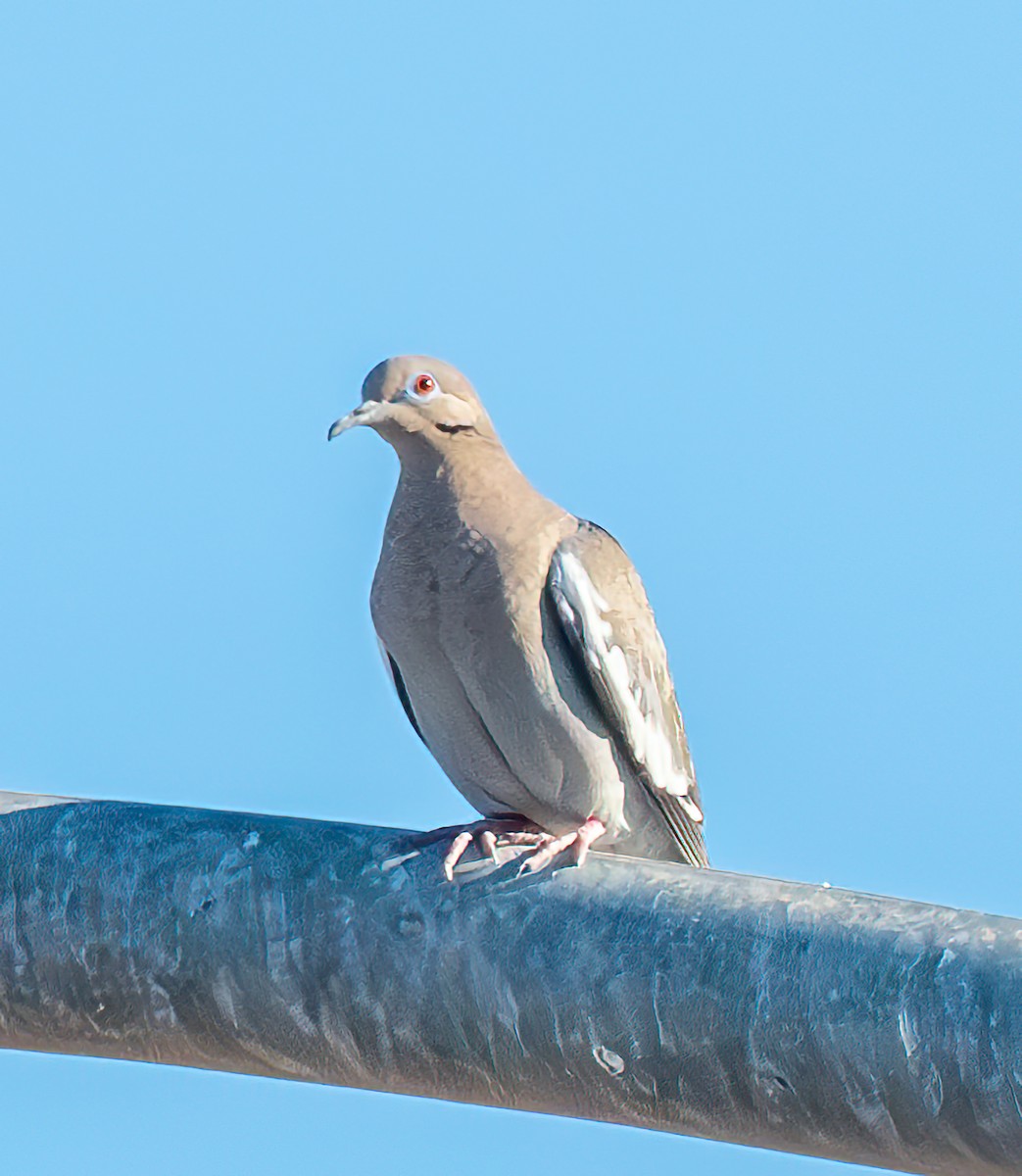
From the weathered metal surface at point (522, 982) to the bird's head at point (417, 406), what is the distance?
5.14 ft

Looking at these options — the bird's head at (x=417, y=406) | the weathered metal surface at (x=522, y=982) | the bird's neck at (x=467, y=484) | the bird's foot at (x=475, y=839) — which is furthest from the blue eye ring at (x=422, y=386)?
the weathered metal surface at (x=522, y=982)

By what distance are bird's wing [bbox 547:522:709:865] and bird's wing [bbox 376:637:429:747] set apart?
61 centimetres

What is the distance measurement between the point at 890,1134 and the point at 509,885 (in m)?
0.86

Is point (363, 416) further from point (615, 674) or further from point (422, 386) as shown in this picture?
point (615, 674)

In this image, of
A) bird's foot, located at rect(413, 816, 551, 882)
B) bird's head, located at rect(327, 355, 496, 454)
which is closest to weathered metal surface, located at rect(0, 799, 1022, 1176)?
bird's foot, located at rect(413, 816, 551, 882)

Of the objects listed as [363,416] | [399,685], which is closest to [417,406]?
[363,416]

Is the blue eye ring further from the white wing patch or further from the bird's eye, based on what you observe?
the white wing patch

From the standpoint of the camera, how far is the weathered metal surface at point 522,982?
9.30ft

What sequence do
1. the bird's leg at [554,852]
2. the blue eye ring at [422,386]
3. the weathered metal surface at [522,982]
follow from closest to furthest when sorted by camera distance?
the weathered metal surface at [522,982] < the bird's leg at [554,852] < the blue eye ring at [422,386]

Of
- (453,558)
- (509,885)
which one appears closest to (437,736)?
(453,558)

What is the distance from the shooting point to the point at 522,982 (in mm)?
3125

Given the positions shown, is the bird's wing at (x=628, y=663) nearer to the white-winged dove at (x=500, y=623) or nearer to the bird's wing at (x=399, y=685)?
the white-winged dove at (x=500, y=623)

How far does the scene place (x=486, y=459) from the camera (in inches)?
Answer: 192

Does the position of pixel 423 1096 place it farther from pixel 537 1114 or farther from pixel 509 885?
pixel 509 885
